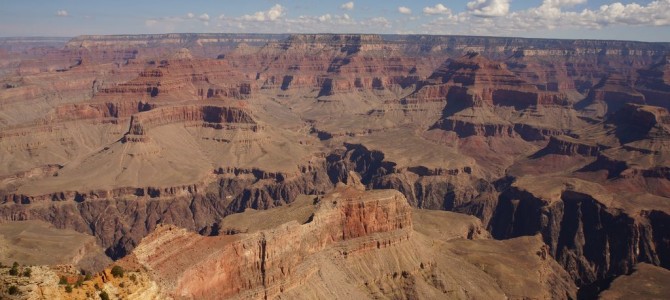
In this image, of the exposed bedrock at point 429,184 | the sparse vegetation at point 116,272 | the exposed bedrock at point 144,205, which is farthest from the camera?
the exposed bedrock at point 429,184

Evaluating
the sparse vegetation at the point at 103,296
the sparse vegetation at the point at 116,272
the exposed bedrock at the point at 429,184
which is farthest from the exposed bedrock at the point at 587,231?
the sparse vegetation at the point at 103,296

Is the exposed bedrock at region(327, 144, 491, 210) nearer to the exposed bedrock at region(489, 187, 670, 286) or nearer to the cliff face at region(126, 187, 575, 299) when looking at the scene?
the exposed bedrock at region(489, 187, 670, 286)

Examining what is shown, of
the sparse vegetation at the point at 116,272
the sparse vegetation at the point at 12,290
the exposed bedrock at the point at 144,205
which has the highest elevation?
the sparse vegetation at the point at 12,290

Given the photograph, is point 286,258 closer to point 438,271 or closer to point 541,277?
point 438,271

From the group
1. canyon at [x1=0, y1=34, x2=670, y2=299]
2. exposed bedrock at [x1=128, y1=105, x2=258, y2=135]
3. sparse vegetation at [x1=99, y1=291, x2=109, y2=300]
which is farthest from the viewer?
exposed bedrock at [x1=128, y1=105, x2=258, y2=135]

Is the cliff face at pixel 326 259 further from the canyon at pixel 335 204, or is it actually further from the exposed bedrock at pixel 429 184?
the exposed bedrock at pixel 429 184

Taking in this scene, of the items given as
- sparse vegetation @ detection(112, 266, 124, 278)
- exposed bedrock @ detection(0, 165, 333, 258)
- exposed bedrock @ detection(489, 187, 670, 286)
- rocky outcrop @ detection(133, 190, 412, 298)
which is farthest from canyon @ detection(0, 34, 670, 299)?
sparse vegetation @ detection(112, 266, 124, 278)

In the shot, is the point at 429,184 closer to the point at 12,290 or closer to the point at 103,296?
the point at 103,296

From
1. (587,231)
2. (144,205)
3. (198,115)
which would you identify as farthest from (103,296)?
(198,115)

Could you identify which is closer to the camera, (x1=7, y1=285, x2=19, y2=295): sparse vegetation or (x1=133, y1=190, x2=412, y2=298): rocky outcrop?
(x1=7, y1=285, x2=19, y2=295): sparse vegetation
